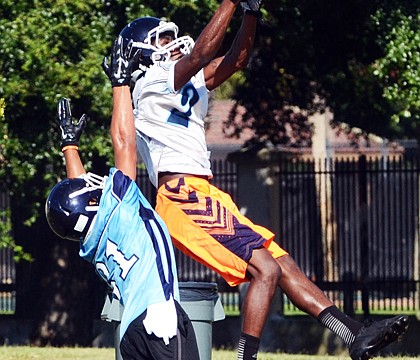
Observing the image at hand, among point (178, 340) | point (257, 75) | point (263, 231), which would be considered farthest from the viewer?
point (257, 75)

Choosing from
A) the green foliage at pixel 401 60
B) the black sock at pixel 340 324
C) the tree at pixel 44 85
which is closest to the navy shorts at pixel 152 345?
the black sock at pixel 340 324

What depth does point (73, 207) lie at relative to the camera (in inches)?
192

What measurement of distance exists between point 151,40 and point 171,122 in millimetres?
484

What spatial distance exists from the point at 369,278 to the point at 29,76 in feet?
20.5

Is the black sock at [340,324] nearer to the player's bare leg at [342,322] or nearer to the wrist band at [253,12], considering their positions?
the player's bare leg at [342,322]

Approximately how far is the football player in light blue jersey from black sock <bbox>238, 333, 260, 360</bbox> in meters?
1.54

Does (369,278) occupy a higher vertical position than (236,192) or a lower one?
lower

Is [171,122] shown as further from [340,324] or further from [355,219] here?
[355,219]

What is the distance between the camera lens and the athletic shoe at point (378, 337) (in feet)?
20.4

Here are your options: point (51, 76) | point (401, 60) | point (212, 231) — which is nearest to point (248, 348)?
point (212, 231)

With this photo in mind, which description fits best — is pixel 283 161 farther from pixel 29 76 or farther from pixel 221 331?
pixel 29 76

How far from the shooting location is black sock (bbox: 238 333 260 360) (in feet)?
21.1

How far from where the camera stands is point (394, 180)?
16.4 metres

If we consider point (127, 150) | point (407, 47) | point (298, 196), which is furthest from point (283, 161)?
point (127, 150)
